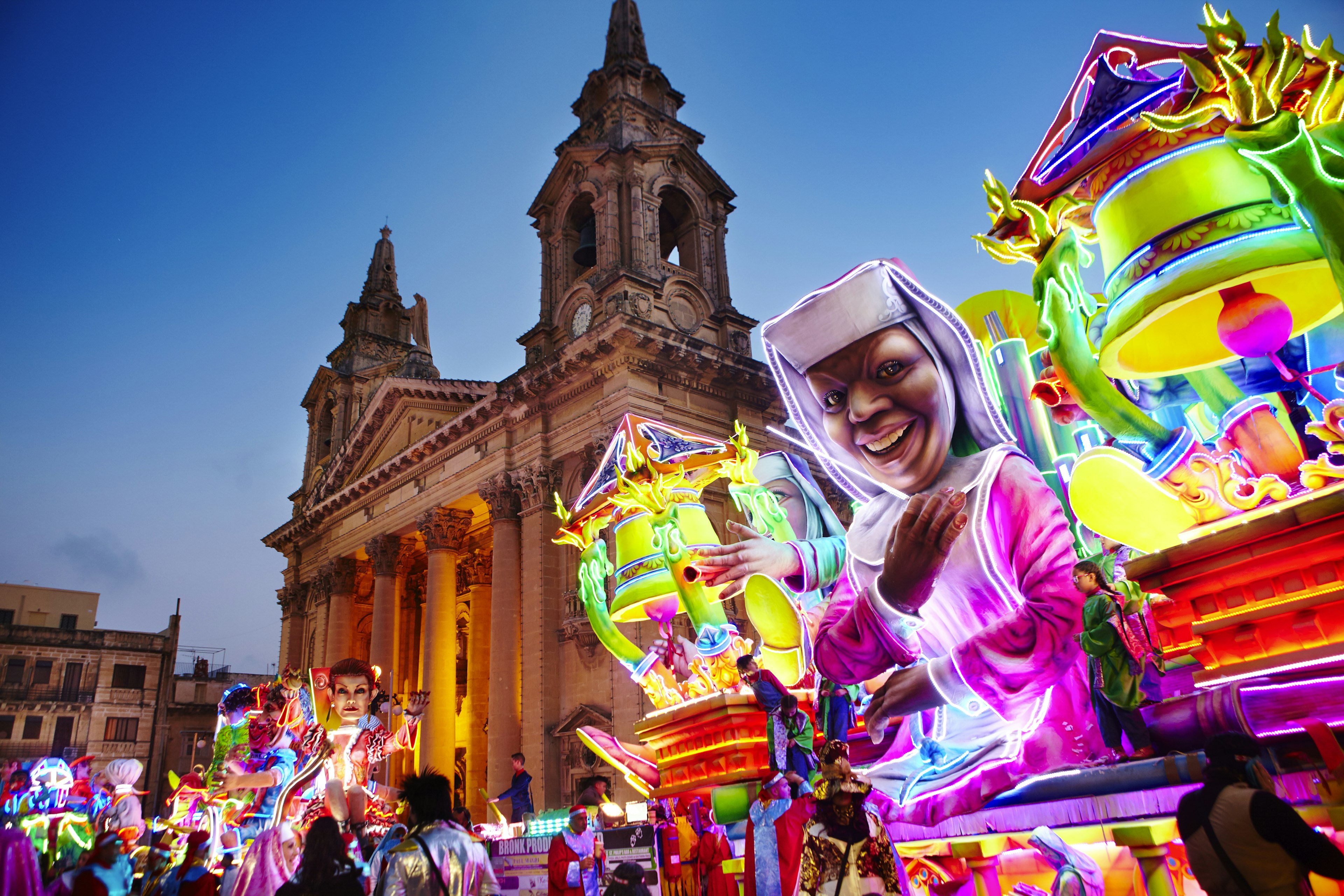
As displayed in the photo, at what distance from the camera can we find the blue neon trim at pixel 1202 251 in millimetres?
6031

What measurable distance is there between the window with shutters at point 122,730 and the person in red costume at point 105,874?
50.8m

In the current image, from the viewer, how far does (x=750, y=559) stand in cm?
1117

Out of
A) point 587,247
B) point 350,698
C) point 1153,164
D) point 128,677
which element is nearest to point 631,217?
point 587,247

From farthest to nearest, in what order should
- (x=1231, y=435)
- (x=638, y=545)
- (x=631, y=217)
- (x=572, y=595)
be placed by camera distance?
1. (x=631, y=217)
2. (x=572, y=595)
3. (x=638, y=545)
4. (x=1231, y=435)

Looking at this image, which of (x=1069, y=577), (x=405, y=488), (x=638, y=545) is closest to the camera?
(x=1069, y=577)

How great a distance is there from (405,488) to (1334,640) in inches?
1279

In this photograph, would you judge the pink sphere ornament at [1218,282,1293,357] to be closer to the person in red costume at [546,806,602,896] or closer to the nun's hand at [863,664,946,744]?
the nun's hand at [863,664,946,744]

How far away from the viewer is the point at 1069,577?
26.2 feet

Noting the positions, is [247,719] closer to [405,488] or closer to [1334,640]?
[1334,640]

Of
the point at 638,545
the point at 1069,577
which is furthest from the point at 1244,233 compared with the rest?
the point at 638,545

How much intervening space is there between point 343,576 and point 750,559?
31432mm

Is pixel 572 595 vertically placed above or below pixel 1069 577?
above

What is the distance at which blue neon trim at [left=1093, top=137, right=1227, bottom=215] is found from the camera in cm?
648

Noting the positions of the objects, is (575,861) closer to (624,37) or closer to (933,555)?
(933,555)
